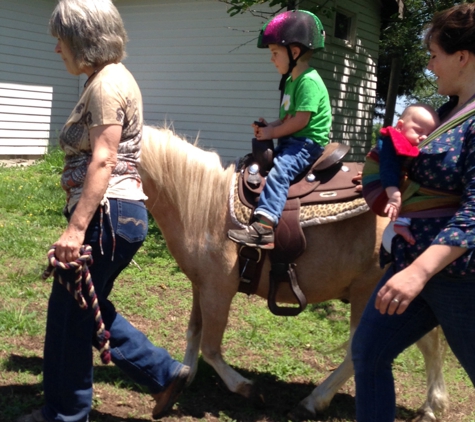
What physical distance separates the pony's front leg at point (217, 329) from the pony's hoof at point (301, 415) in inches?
11.3

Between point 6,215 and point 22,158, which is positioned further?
point 22,158

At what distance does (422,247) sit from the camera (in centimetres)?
213

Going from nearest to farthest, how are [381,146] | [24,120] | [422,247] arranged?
[422,247]
[381,146]
[24,120]

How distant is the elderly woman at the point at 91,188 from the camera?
2.41 m

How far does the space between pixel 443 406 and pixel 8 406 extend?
2.48 meters

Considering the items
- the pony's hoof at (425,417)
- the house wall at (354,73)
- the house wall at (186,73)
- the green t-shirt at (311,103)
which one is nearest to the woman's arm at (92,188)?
the green t-shirt at (311,103)

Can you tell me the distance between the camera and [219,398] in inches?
144

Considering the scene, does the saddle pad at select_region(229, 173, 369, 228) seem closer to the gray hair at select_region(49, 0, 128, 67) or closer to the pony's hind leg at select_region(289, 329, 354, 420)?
the pony's hind leg at select_region(289, 329, 354, 420)

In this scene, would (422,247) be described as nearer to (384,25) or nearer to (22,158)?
(22,158)

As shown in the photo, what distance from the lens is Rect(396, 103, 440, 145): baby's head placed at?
2.27 meters

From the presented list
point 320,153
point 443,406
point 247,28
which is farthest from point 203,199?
point 247,28

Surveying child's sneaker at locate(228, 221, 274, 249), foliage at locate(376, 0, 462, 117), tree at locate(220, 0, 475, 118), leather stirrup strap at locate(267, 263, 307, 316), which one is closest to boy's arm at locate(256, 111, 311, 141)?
child's sneaker at locate(228, 221, 274, 249)

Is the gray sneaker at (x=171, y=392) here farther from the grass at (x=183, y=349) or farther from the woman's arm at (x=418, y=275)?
the woman's arm at (x=418, y=275)

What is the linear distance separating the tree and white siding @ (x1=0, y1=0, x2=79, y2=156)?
420 centimetres
